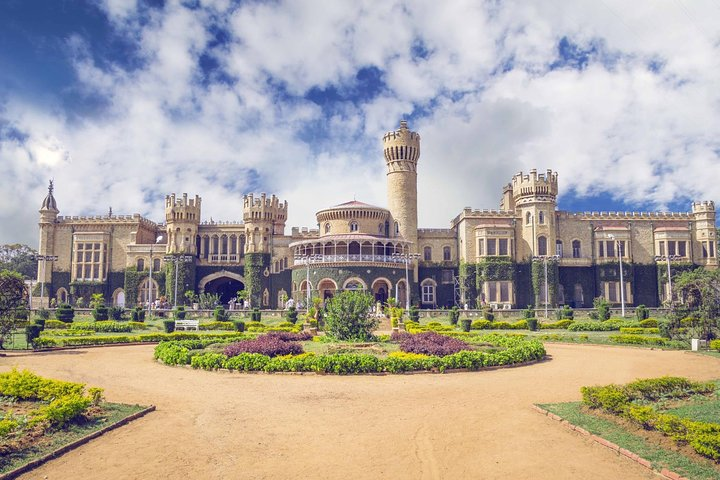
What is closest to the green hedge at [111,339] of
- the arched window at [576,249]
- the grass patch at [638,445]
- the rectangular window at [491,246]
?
the grass patch at [638,445]

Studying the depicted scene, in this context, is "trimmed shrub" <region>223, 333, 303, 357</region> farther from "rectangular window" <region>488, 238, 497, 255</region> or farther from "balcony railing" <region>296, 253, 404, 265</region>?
"rectangular window" <region>488, 238, 497, 255</region>

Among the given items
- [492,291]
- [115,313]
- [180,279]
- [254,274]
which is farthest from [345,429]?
[180,279]

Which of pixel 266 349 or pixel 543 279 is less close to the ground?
pixel 543 279

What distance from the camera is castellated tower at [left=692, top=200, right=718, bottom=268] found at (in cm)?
5653

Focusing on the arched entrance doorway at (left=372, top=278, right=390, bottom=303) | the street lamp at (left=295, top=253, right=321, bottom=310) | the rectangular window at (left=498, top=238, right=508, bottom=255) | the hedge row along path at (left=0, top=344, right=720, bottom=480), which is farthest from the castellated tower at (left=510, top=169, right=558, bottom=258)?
the hedge row along path at (left=0, top=344, right=720, bottom=480)

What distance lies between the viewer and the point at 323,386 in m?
15.8

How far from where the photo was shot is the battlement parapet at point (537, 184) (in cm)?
5522

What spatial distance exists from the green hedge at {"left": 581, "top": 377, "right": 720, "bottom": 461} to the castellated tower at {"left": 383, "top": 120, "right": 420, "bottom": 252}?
43181mm

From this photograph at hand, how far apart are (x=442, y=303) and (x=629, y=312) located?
1762 centimetres

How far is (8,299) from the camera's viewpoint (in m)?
23.9

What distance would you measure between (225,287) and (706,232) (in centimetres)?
5076

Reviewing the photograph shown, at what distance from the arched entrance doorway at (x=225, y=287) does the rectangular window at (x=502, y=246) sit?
2702cm

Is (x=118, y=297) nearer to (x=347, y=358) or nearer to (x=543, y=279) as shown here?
(x=543, y=279)

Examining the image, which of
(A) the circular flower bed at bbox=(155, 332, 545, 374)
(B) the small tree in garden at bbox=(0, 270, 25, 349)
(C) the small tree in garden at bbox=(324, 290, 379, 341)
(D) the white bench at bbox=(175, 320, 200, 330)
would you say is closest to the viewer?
(A) the circular flower bed at bbox=(155, 332, 545, 374)
